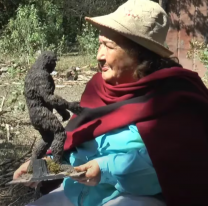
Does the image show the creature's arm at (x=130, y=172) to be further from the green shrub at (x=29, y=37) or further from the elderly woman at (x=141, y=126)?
the green shrub at (x=29, y=37)

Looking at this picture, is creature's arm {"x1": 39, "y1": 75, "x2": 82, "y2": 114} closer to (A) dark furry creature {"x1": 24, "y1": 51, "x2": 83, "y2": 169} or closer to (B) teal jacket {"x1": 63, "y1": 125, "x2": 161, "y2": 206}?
(A) dark furry creature {"x1": 24, "y1": 51, "x2": 83, "y2": 169}

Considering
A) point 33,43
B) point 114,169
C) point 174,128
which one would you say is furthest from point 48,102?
point 33,43

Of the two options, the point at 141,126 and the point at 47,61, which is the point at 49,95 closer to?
the point at 47,61

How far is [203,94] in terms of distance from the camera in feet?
7.45

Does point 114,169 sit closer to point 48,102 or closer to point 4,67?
point 48,102

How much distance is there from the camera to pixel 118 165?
6.64ft

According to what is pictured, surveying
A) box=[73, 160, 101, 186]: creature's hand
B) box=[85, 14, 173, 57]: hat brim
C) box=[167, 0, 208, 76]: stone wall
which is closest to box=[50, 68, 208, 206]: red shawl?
box=[85, 14, 173, 57]: hat brim

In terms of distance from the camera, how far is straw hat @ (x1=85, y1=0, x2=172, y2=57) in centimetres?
214

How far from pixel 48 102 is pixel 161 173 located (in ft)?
2.03

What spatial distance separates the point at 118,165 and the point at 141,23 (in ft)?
2.20

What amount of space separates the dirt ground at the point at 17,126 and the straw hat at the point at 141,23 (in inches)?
61.7

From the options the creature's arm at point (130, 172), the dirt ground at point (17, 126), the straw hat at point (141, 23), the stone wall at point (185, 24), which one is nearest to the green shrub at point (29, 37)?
the dirt ground at point (17, 126)

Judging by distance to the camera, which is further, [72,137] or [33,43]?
[33,43]

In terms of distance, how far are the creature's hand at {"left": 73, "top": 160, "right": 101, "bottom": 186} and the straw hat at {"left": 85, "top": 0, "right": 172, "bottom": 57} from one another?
1.99 ft
